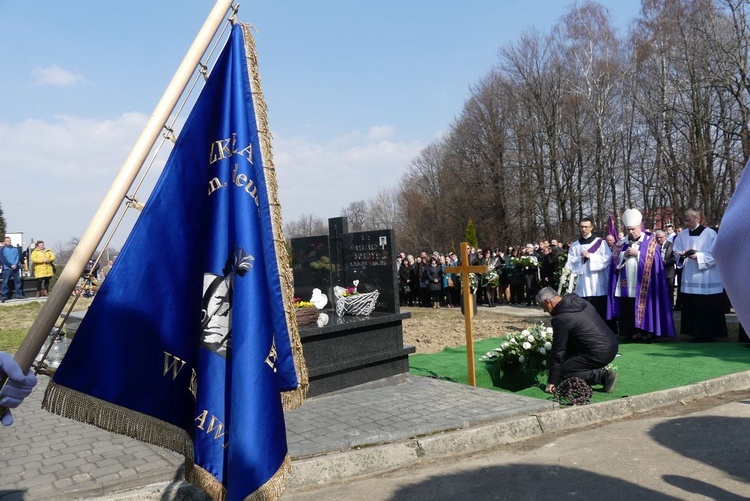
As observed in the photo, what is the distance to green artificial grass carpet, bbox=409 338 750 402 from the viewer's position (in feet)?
25.1

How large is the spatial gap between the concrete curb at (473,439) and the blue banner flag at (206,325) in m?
2.31

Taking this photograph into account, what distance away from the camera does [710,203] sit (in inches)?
1164

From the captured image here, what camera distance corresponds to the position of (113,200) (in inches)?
104

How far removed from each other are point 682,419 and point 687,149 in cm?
2864

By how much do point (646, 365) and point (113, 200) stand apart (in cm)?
785

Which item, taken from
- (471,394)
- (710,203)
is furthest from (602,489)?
(710,203)

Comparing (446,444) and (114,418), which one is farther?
(446,444)

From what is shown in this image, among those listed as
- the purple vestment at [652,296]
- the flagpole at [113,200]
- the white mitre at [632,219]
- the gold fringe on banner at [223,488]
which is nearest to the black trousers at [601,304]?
the purple vestment at [652,296]

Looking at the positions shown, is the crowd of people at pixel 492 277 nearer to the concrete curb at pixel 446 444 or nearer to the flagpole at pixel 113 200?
the concrete curb at pixel 446 444

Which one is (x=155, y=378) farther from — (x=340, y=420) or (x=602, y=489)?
(x=340, y=420)

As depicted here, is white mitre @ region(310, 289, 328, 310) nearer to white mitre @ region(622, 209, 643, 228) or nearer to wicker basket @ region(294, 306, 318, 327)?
wicker basket @ region(294, 306, 318, 327)

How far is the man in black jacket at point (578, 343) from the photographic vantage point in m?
7.25

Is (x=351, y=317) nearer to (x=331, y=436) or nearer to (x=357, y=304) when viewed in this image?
(x=357, y=304)

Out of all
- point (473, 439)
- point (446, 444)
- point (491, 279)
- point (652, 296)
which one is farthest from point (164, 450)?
point (491, 279)
